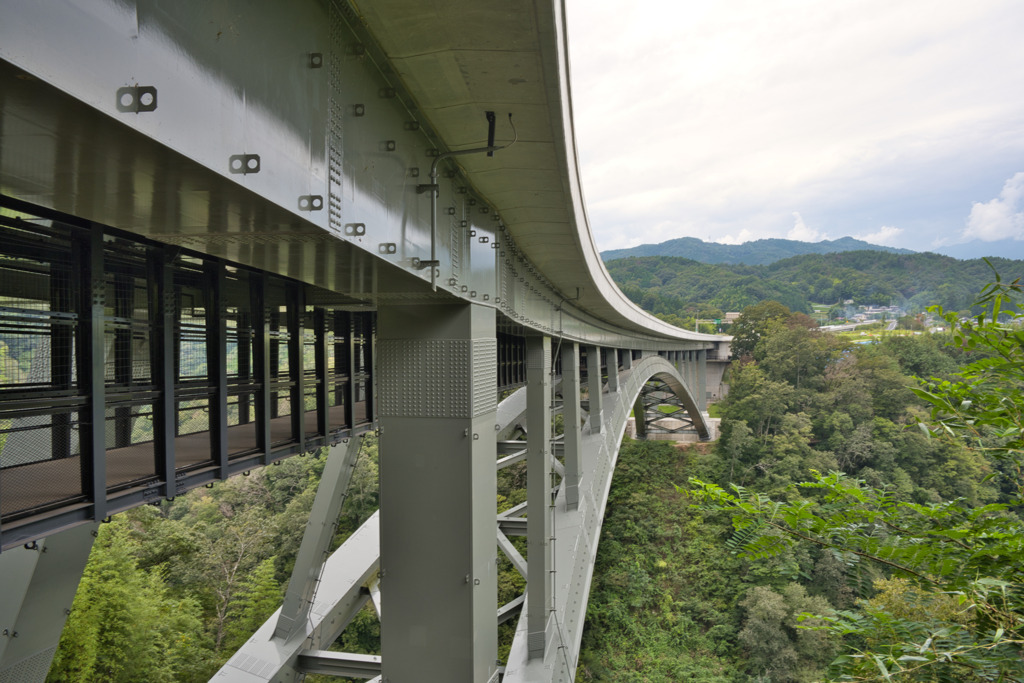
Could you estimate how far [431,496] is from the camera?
13.2 ft

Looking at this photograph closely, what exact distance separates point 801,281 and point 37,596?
12545cm

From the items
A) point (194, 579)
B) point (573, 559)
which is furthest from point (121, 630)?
point (573, 559)

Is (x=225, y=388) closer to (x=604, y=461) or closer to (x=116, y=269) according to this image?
(x=116, y=269)

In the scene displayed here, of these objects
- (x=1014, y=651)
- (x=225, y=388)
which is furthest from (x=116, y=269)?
(x=1014, y=651)

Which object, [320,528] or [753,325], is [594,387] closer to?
[320,528]

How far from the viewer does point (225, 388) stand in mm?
3754

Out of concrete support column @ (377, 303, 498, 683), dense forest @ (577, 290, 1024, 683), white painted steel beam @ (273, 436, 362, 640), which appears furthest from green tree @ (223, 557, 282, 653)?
concrete support column @ (377, 303, 498, 683)

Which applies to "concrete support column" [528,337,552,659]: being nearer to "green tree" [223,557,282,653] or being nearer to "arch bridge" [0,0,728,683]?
"arch bridge" [0,0,728,683]

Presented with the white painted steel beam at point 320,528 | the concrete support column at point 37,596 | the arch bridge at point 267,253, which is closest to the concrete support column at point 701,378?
the white painted steel beam at point 320,528

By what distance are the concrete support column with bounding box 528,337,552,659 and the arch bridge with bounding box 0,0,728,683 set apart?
5.88ft

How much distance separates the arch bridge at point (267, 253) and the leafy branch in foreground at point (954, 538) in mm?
2151

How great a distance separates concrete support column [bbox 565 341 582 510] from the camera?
1068 cm

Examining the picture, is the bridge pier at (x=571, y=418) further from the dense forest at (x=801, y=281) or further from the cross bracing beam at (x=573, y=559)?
the dense forest at (x=801, y=281)

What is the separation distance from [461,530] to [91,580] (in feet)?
46.8
